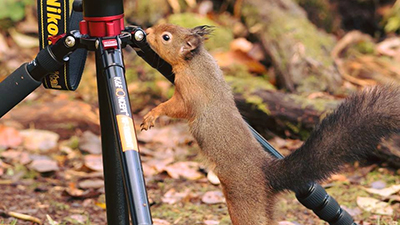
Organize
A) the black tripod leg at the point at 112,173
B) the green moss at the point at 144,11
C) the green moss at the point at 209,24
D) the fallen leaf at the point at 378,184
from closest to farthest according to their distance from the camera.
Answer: the black tripod leg at the point at 112,173
the fallen leaf at the point at 378,184
the green moss at the point at 209,24
the green moss at the point at 144,11

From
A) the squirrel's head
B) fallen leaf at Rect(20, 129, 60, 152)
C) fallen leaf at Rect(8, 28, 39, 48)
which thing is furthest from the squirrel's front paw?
fallen leaf at Rect(8, 28, 39, 48)

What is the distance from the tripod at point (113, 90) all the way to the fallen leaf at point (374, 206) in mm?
666

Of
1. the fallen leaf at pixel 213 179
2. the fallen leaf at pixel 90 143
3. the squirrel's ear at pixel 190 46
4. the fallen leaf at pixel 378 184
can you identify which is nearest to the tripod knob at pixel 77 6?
the squirrel's ear at pixel 190 46

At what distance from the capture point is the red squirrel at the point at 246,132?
5.55 ft

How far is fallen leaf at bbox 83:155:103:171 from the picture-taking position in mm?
3087

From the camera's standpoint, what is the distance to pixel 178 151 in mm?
3479

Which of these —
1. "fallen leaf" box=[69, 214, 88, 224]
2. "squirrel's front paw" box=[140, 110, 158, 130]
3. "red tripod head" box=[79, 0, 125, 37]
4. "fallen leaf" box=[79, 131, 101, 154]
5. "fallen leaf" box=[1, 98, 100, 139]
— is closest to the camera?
"red tripod head" box=[79, 0, 125, 37]

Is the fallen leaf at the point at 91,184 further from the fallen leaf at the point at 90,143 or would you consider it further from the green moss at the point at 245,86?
the green moss at the point at 245,86

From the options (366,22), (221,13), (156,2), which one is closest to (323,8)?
(366,22)

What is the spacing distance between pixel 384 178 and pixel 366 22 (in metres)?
2.73

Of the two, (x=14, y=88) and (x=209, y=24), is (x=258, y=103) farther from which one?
(x=14, y=88)

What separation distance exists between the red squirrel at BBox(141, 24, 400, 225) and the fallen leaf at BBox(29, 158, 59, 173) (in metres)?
1.19

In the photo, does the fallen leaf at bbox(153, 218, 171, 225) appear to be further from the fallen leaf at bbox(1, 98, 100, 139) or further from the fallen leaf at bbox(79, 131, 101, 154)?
the fallen leaf at bbox(1, 98, 100, 139)

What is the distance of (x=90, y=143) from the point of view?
3436 millimetres
